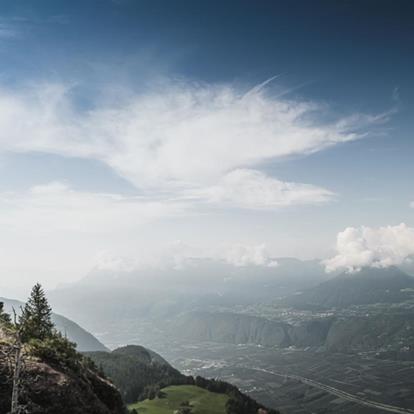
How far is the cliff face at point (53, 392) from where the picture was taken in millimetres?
20703

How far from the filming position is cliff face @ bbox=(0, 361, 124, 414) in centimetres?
2070

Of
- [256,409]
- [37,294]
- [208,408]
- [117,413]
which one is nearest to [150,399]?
[208,408]

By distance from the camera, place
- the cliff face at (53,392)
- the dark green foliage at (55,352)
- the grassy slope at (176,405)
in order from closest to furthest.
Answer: the cliff face at (53,392), the dark green foliage at (55,352), the grassy slope at (176,405)

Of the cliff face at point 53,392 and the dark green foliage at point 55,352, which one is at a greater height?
the dark green foliage at point 55,352

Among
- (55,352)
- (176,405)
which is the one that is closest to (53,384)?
(55,352)

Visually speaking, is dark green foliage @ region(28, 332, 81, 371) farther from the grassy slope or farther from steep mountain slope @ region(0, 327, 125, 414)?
the grassy slope

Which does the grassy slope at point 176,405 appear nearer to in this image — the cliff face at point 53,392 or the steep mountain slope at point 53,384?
the steep mountain slope at point 53,384

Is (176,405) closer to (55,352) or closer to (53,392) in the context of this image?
(55,352)

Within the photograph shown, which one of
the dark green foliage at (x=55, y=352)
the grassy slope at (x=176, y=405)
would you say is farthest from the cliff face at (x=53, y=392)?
the grassy slope at (x=176, y=405)

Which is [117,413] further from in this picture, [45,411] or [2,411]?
[2,411]

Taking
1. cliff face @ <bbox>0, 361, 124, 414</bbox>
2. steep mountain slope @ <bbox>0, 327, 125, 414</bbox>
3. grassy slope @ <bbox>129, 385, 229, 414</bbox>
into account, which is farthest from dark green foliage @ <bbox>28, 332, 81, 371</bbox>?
grassy slope @ <bbox>129, 385, 229, 414</bbox>

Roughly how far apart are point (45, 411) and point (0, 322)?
8520 mm

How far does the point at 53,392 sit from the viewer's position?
22.0m

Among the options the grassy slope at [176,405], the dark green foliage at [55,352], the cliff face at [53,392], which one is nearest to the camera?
the cliff face at [53,392]
